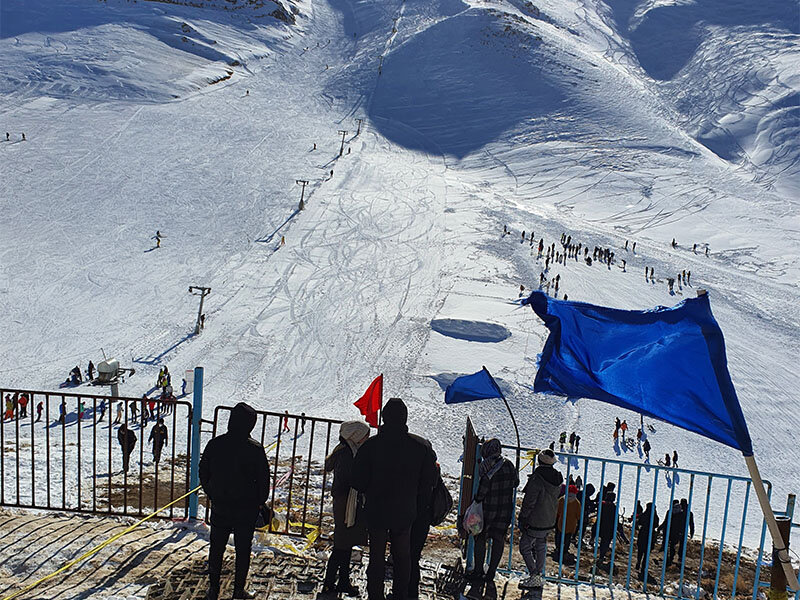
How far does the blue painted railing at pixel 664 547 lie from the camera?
6.26 metres

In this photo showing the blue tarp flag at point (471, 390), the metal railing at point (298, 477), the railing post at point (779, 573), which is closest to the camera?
the railing post at point (779, 573)

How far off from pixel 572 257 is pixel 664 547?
117 ft

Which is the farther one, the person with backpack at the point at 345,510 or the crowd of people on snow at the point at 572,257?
the crowd of people on snow at the point at 572,257

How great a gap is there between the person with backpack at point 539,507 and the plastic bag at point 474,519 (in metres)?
0.43

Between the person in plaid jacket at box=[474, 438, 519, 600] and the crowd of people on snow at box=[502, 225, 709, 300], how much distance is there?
102 feet

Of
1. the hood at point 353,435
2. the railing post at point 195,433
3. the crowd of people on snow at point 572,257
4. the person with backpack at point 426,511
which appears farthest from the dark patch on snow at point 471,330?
the hood at point 353,435

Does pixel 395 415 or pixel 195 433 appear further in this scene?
pixel 195 433

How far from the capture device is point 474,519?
570cm

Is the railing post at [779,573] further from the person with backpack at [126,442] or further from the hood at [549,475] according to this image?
the person with backpack at [126,442]

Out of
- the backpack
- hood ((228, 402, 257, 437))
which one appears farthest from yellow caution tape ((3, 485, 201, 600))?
the backpack

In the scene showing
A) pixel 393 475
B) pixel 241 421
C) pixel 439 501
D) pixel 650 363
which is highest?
pixel 650 363

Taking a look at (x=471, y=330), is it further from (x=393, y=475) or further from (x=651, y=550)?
(x=393, y=475)

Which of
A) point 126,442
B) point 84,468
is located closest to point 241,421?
point 126,442

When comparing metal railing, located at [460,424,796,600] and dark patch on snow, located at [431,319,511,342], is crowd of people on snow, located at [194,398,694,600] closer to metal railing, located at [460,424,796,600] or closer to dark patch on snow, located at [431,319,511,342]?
metal railing, located at [460,424,796,600]
